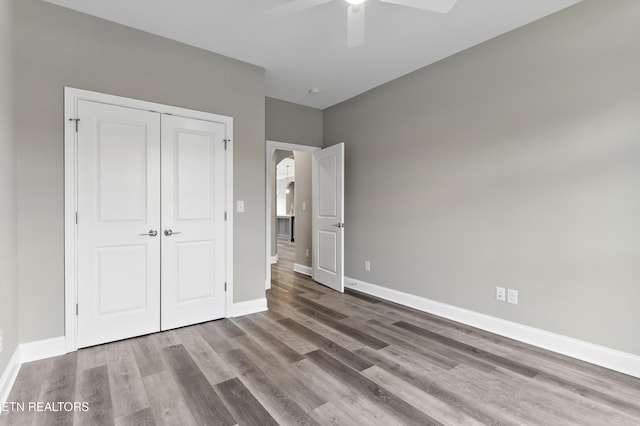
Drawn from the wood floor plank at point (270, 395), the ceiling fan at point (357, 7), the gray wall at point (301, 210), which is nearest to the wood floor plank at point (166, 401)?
the wood floor plank at point (270, 395)

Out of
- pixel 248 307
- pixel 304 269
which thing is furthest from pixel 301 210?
pixel 248 307

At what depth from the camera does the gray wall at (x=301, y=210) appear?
5480 mm

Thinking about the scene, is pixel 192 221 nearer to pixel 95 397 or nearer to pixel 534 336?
pixel 95 397

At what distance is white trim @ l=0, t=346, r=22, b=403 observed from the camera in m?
1.84

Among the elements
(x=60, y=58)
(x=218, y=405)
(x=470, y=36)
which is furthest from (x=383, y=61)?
(x=218, y=405)

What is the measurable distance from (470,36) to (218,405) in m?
3.67

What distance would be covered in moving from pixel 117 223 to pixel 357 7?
8.63 feet

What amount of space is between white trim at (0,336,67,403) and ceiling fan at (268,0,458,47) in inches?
123

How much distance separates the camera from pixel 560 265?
2.53 m

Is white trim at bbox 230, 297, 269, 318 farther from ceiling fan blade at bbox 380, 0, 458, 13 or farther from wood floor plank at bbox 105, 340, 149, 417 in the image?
ceiling fan blade at bbox 380, 0, 458, 13

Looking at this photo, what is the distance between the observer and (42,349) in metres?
2.38

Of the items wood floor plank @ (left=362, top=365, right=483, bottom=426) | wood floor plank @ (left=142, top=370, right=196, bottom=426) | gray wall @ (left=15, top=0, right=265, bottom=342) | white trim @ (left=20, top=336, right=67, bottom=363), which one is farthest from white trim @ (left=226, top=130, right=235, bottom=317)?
wood floor plank @ (left=362, top=365, right=483, bottom=426)

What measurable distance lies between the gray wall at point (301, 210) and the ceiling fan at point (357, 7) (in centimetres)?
311

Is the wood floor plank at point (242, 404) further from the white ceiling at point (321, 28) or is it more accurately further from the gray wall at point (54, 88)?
the white ceiling at point (321, 28)
